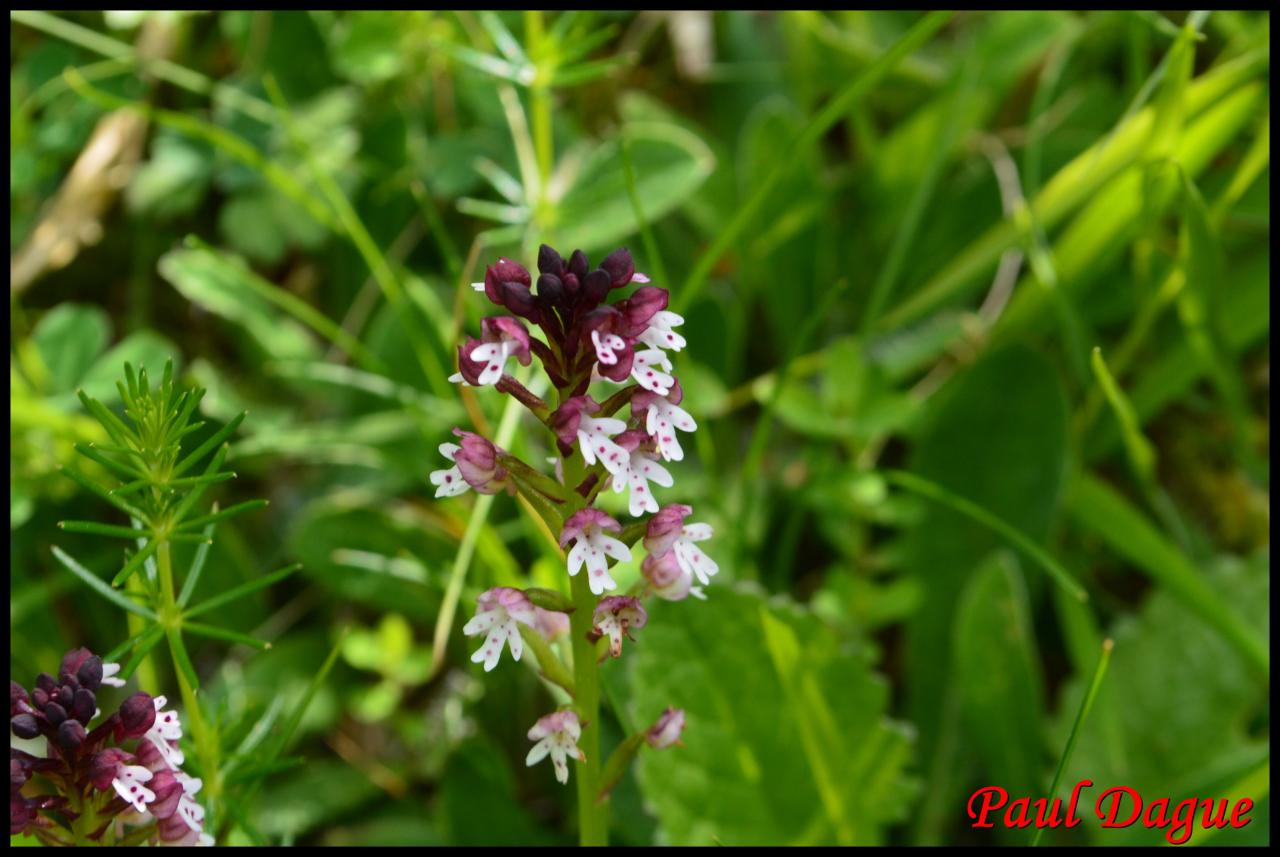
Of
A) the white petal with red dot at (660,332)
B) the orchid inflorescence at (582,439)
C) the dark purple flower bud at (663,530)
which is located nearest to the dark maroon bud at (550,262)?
the orchid inflorescence at (582,439)

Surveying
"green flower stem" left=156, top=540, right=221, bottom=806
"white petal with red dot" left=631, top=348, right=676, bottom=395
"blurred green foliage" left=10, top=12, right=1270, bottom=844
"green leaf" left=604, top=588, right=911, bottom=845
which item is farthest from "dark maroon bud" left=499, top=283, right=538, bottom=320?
"green leaf" left=604, top=588, right=911, bottom=845

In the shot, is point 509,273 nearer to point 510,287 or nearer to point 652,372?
point 510,287

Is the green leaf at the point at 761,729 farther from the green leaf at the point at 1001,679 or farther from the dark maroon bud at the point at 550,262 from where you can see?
the dark maroon bud at the point at 550,262

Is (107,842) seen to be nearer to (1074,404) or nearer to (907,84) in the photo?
(1074,404)

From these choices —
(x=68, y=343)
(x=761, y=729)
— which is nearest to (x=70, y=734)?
(x=761, y=729)
